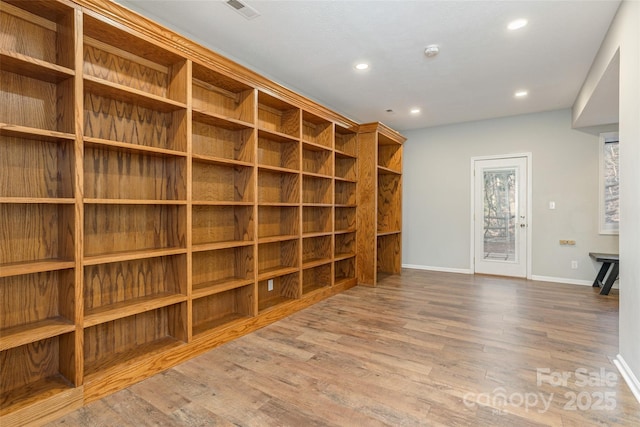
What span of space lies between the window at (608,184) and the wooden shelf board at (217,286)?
5.21 m

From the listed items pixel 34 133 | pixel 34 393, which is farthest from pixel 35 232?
pixel 34 393

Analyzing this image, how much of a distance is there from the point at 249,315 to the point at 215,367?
0.78 metres

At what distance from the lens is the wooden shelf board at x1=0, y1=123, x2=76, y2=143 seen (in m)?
1.64

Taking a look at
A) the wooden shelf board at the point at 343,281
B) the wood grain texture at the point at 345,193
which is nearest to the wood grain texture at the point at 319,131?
the wood grain texture at the point at 345,193

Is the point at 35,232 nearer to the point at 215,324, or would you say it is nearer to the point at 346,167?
the point at 215,324

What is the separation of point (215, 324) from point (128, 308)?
88cm

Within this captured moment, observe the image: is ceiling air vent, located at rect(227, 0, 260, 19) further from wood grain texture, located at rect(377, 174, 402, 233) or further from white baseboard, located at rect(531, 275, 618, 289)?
white baseboard, located at rect(531, 275, 618, 289)

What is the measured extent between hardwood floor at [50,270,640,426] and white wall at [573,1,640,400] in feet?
0.83

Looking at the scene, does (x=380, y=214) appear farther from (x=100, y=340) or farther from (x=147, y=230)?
(x=100, y=340)

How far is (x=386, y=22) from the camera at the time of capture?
265 cm

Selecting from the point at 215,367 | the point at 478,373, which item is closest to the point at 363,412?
the point at 478,373

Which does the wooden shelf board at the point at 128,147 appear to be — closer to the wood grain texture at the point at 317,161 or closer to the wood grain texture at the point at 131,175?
the wood grain texture at the point at 131,175

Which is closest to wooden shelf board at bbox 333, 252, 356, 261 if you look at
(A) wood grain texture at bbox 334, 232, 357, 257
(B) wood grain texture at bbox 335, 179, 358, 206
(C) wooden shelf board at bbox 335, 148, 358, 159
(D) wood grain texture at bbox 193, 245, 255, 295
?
(A) wood grain texture at bbox 334, 232, 357, 257

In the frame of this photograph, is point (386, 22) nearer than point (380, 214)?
Yes
